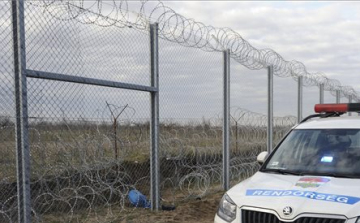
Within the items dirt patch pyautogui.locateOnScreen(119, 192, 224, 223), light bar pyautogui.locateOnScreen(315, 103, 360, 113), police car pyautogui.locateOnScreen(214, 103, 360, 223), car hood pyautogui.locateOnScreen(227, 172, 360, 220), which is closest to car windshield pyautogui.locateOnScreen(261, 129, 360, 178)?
police car pyautogui.locateOnScreen(214, 103, 360, 223)

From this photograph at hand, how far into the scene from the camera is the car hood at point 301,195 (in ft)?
13.3

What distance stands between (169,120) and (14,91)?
14.4 ft

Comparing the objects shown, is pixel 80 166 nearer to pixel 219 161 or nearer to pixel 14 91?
pixel 14 91

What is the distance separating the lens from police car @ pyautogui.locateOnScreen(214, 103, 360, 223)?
4086 millimetres

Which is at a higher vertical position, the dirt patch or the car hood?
the car hood

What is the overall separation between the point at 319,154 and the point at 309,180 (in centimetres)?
73

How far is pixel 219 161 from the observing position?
38.7 ft

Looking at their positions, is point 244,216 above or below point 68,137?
below

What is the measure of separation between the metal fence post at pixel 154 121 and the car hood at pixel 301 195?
328 centimetres

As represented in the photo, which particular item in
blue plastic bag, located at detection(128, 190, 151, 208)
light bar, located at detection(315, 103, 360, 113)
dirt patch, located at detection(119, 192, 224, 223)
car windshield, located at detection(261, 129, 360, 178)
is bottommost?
dirt patch, located at detection(119, 192, 224, 223)

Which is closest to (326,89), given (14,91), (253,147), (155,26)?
(253,147)

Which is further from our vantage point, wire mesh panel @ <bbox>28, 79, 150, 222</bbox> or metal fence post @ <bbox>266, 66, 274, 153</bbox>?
metal fence post @ <bbox>266, 66, 274, 153</bbox>

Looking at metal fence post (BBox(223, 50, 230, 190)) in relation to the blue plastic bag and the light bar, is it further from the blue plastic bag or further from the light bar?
the light bar

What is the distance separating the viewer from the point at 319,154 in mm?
5293
